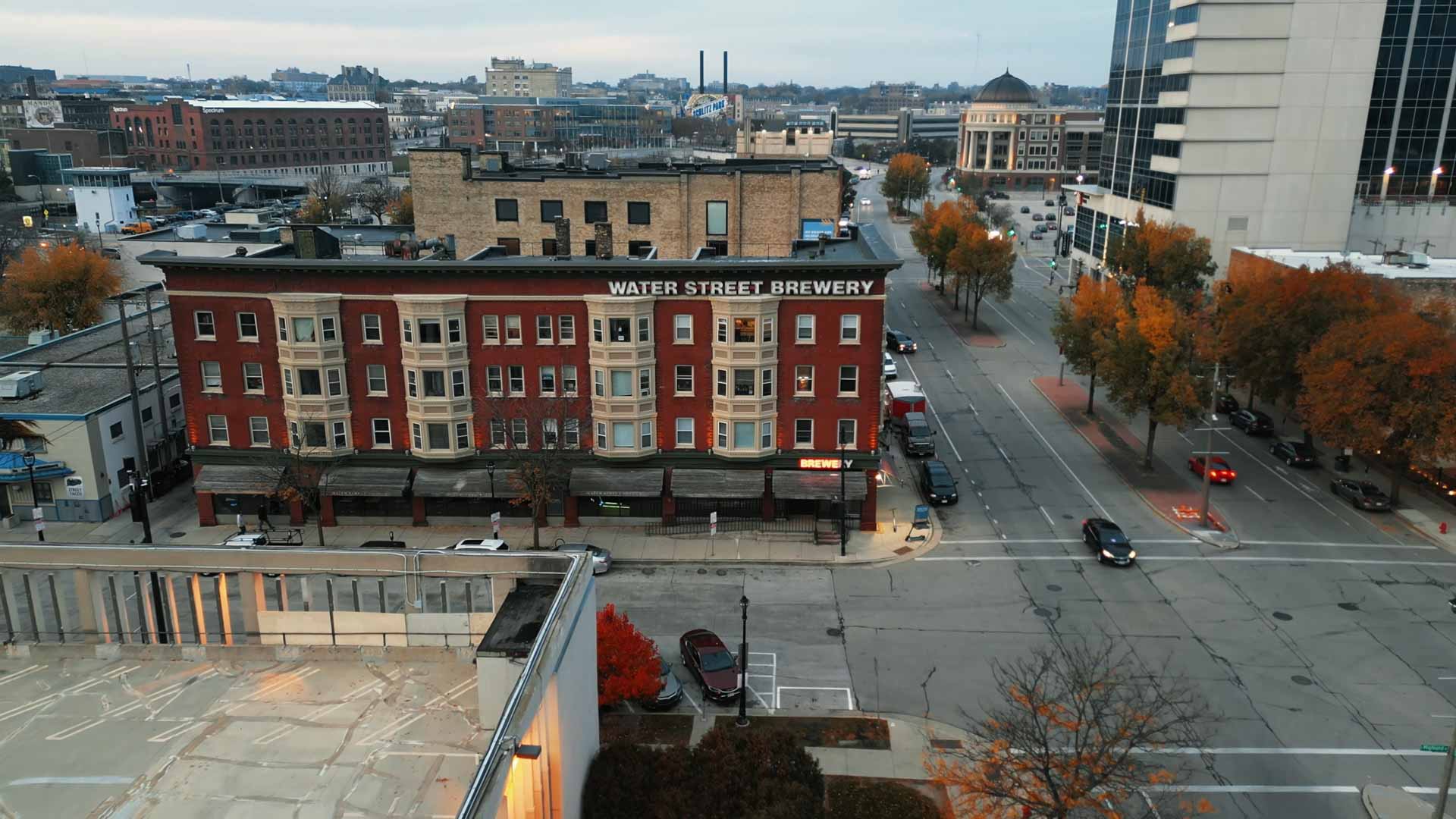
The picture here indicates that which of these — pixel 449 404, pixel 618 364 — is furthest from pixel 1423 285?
A: pixel 449 404

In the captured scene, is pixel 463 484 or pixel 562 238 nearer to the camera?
pixel 463 484

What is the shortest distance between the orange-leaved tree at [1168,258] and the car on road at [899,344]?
1851 centimetres

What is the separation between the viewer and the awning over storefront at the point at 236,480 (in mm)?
45688

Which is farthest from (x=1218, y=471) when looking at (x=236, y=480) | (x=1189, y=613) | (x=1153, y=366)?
(x=236, y=480)

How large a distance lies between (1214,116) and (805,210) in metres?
44.3

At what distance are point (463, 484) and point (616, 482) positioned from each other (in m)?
7.13

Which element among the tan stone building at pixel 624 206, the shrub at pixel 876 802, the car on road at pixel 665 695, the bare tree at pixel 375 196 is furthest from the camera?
the bare tree at pixel 375 196

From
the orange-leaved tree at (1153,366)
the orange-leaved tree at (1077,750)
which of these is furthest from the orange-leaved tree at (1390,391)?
the orange-leaved tree at (1077,750)

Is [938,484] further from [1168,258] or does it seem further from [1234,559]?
[1168,258]

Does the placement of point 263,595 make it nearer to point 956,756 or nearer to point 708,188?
point 956,756

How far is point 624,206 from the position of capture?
58.9 metres

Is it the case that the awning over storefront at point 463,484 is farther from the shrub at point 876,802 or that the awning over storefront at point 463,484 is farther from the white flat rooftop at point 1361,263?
the white flat rooftop at point 1361,263

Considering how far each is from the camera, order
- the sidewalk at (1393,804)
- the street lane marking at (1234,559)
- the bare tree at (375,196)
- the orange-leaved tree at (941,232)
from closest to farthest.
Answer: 1. the sidewalk at (1393,804)
2. the street lane marking at (1234,559)
3. the orange-leaved tree at (941,232)
4. the bare tree at (375,196)

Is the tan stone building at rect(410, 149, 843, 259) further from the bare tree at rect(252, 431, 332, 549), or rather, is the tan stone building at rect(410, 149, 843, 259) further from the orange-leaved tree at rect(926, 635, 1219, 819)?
the orange-leaved tree at rect(926, 635, 1219, 819)
